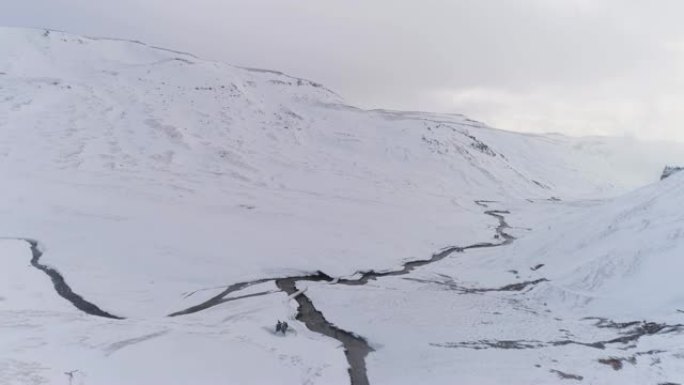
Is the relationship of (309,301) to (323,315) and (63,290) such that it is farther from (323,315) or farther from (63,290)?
(63,290)

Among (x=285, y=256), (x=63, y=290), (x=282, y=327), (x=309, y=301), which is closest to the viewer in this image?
(x=282, y=327)

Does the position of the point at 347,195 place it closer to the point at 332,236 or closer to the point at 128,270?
the point at 332,236

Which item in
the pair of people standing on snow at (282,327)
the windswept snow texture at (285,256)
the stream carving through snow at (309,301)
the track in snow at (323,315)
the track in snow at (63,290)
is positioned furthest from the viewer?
the track in snow at (63,290)

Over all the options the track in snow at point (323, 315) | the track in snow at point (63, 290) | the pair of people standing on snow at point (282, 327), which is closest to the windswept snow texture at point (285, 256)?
the track in snow at point (323, 315)

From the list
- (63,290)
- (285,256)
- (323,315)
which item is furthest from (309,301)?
(63,290)

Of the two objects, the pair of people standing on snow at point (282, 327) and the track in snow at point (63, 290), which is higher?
the pair of people standing on snow at point (282, 327)

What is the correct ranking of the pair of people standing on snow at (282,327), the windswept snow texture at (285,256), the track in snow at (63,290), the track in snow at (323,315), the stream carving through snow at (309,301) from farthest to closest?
the track in snow at (63,290), the pair of people standing on snow at (282,327), the stream carving through snow at (309,301), the track in snow at (323,315), the windswept snow texture at (285,256)

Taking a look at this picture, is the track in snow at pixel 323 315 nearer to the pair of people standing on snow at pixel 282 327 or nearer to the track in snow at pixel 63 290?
the pair of people standing on snow at pixel 282 327

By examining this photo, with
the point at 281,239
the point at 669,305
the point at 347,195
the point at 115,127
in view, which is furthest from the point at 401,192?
the point at 669,305
